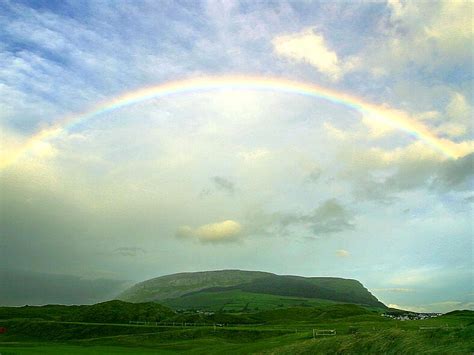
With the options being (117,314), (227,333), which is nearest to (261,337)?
(227,333)

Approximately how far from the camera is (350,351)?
4075 cm

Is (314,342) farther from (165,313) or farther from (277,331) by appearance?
(165,313)

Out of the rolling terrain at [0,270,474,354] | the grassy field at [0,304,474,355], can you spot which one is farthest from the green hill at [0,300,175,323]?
the grassy field at [0,304,474,355]

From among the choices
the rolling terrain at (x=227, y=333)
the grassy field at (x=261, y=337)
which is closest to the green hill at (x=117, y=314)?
the rolling terrain at (x=227, y=333)

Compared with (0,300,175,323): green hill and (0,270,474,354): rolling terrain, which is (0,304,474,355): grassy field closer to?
→ (0,270,474,354): rolling terrain

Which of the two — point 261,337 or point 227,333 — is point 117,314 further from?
point 261,337

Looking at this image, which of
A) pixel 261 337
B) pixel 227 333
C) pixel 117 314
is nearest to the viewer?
pixel 261 337

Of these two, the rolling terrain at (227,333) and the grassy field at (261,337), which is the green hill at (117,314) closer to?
the rolling terrain at (227,333)

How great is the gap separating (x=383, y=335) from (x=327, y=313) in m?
139

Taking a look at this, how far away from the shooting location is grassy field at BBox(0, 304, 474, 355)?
3666 cm

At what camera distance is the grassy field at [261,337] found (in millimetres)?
36656

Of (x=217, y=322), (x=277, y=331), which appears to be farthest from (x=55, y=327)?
(x=277, y=331)

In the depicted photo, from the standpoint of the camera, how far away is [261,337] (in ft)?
314

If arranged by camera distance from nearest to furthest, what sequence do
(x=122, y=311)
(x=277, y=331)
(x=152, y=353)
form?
1. (x=152, y=353)
2. (x=277, y=331)
3. (x=122, y=311)
